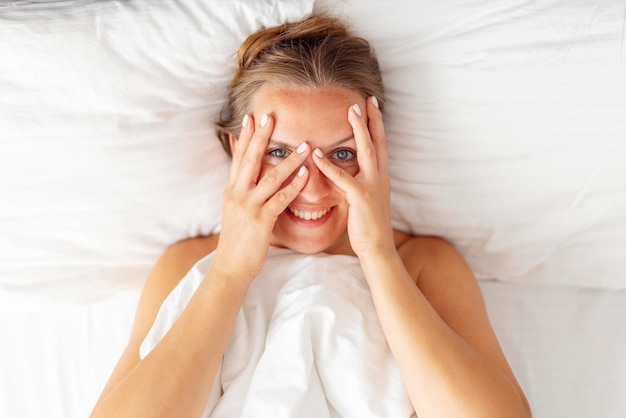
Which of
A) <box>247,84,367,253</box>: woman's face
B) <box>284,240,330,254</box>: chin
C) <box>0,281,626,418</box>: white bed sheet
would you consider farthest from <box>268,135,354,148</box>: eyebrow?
<box>0,281,626,418</box>: white bed sheet

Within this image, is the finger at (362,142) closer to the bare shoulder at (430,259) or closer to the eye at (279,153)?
the eye at (279,153)

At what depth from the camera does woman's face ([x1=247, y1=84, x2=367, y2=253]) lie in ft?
3.98

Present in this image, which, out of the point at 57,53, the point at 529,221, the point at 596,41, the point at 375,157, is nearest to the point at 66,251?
the point at 57,53

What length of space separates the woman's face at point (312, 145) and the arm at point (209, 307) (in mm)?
29

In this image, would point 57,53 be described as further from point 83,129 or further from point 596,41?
point 596,41

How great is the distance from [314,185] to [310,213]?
87 millimetres

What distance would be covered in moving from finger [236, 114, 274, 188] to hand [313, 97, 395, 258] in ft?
0.36

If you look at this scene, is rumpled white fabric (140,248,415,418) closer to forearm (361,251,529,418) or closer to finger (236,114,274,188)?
forearm (361,251,529,418)

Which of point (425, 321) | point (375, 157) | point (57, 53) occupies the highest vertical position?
point (57, 53)

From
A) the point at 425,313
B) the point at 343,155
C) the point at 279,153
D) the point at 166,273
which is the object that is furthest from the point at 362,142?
the point at 166,273

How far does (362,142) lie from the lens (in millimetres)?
1234

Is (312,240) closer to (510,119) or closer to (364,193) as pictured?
(364,193)

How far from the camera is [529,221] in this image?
1.48 m

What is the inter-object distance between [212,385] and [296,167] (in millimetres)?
431
